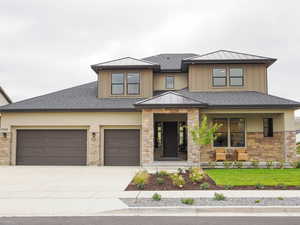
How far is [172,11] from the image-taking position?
17688 millimetres

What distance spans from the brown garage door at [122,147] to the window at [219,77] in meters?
6.17

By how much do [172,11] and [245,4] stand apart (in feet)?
13.4

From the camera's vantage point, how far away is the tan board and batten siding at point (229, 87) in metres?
19.9

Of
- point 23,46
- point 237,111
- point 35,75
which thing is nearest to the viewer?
point 237,111

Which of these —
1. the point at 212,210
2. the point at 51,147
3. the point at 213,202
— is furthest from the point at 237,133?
the point at 212,210

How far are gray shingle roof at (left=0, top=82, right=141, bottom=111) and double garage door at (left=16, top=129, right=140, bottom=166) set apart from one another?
155 cm

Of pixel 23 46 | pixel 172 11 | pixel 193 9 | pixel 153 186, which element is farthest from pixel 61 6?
pixel 23 46

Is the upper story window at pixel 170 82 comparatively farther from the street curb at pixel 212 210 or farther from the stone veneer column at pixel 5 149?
the street curb at pixel 212 210

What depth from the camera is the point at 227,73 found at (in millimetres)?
20031

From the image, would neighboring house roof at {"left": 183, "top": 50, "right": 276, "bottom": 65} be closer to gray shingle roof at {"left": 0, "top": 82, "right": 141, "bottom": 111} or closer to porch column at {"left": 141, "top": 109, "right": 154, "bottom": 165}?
gray shingle roof at {"left": 0, "top": 82, "right": 141, "bottom": 111}

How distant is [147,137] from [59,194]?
27.3 ft
